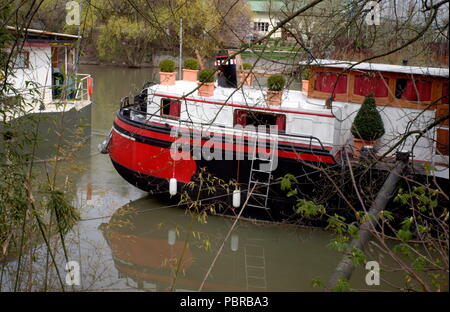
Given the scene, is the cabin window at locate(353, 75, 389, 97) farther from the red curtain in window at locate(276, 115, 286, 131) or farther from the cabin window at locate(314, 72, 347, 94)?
the red curtain in window at locate(276, 115, 286, 131)

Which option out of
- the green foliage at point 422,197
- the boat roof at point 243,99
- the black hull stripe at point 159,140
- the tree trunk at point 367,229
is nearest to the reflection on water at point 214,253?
the black hull stripe at point 159,140

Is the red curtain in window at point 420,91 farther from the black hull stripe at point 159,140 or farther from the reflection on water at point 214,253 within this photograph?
the reflection on water at point 214,253

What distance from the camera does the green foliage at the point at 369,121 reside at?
8.73 meters

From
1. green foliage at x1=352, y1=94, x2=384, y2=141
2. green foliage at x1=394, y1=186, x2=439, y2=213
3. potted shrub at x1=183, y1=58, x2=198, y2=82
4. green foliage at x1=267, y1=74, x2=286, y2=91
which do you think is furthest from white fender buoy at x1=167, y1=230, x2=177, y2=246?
green foliage at x1=394, y1=186, x2=439, y2=213

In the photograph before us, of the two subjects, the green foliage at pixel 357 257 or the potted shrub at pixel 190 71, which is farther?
the potted shrub at pixel 190 71

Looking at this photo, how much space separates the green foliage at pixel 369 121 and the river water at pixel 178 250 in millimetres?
1627

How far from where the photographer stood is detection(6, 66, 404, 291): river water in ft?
25.5

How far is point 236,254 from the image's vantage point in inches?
346

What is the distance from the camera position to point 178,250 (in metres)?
8.85

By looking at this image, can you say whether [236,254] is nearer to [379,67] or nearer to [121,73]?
[379,67]

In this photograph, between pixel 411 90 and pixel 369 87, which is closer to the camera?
pixel 411 90

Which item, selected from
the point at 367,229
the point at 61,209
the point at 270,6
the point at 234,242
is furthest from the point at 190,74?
the point at 367,229

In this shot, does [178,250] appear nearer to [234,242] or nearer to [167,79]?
[234,242]

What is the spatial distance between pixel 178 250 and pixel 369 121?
10.4 ft
